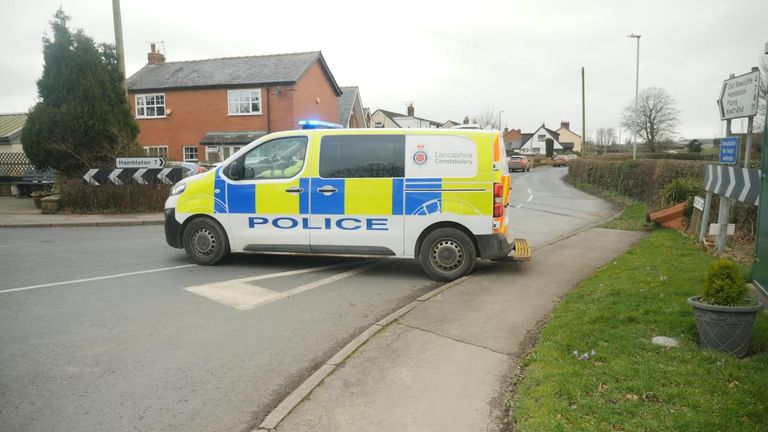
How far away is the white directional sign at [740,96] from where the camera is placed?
7.54 m

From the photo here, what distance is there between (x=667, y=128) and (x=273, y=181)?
7430 centimetres

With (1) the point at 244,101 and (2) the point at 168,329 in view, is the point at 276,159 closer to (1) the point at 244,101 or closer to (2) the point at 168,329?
(2) the point at 168,329

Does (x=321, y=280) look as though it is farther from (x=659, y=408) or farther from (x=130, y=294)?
(x=659, y=408)

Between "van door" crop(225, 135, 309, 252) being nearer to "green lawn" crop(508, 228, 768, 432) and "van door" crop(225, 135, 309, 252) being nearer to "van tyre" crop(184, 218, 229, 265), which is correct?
"van tyre" crop(184, 218, 229, 265)

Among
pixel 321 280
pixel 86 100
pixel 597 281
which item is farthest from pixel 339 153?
pixel 86 100

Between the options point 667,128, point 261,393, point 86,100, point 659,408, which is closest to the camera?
point 659,408

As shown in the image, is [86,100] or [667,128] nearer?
[86,100]

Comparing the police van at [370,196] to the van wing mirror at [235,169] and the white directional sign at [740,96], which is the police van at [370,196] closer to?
the van wing mirror at [235,169]

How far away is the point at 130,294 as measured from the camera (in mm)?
6805

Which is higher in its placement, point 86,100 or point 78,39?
point 78,39

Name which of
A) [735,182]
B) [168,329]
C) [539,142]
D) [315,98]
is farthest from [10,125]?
[539,142]

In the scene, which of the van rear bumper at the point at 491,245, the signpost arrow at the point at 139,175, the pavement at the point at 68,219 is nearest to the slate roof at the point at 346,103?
the signpost arrow at the point at 139,175

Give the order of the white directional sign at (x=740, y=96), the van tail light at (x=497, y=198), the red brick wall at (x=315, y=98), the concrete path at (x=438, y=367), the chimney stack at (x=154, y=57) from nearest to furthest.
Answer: the concrete path at (x=438, y=367) → the van tail light at (x=497, y=198) → the white directional sign at (x=740, y=96) → the red brick wall at (x=315, y=98) → the chimney stack at (x=154, y=57)

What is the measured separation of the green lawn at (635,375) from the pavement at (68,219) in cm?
1196
